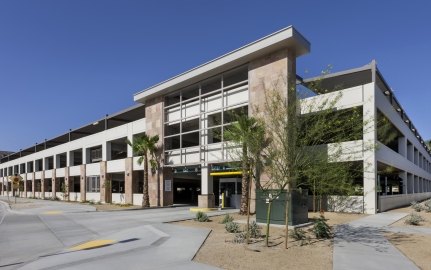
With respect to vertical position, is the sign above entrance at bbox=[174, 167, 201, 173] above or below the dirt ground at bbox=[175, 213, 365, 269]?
above

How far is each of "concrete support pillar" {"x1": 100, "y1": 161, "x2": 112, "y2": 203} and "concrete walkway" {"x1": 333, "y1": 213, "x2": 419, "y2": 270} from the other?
32.4 metres

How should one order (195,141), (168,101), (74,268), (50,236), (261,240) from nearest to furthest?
1. (74,268)
2. (261,240)
3. (50,236)
4. (168,101)
5. (195,141)

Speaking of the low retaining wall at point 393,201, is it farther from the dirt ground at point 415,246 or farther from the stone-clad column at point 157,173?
the stone-clad column at point 157,173

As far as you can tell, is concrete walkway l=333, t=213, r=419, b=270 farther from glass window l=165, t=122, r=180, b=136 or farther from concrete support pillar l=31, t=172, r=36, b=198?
concrete support pillar l=31, t=172, r=36, b=198

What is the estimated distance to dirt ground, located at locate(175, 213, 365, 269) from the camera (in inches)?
408

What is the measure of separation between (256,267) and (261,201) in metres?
9.14

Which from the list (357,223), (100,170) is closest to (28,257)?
(357,223)

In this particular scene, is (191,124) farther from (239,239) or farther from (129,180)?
(239,239)

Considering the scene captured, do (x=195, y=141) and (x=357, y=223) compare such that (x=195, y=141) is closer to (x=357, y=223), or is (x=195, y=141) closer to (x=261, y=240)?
(x=357, y=223)

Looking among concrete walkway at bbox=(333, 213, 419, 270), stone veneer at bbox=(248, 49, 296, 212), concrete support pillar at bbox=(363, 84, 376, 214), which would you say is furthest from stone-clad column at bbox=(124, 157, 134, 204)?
concrete walkway at bbox=(333, 213, 419, 270)

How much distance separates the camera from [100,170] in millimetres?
46156

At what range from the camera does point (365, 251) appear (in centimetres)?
1200

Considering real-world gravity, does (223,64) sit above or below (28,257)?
above

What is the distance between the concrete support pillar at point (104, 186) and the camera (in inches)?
1731
